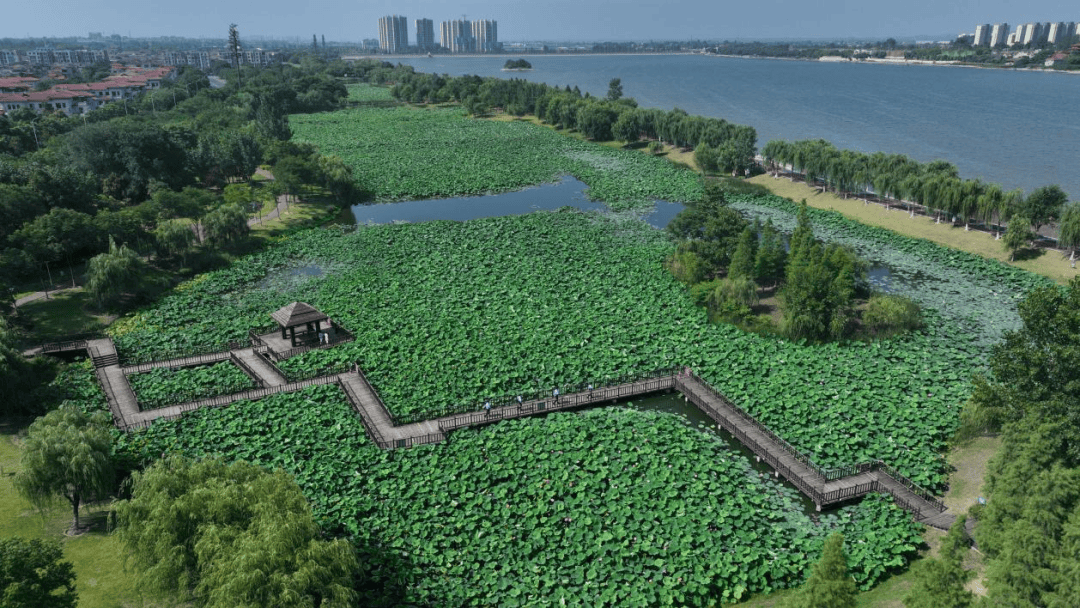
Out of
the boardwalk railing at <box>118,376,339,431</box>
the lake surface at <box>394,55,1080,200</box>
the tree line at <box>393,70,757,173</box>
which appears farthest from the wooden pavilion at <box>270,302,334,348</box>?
the lake surface at <box>394,55,1080,200</box>

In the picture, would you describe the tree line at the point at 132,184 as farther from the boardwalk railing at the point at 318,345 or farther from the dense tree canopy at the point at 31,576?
the dense tree canopy at the point at 31,576

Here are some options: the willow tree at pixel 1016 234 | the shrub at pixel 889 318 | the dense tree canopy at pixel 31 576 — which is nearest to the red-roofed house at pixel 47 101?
the dense tree canopy at pixel 31 576

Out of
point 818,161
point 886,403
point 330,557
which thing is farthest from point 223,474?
point 818,161

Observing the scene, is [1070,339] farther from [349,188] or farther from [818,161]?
[349,188]

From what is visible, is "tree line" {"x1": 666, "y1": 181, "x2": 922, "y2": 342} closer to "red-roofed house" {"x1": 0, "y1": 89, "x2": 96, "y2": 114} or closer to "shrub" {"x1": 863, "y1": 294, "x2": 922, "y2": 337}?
"shrub" {"x1": 863, "y1": 294, "x2": 922, "y2": 337}

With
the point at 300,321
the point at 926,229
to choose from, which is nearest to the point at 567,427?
the point at 300,321

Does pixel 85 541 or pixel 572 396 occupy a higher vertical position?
pixel 572 396

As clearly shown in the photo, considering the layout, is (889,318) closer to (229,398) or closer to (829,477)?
(829,477)
